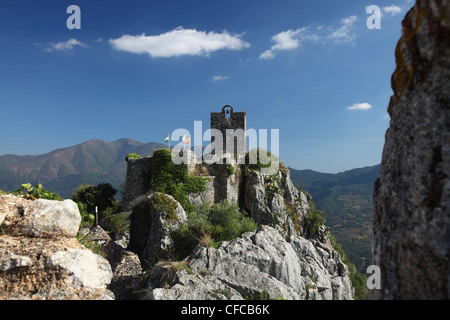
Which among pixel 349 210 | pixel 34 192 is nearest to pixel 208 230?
pixel 34 192

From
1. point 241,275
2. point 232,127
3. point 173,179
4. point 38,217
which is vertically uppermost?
point 232,127

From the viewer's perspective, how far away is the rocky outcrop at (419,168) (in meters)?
2.59

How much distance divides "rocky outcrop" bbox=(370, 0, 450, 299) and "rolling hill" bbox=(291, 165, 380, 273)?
54.8m

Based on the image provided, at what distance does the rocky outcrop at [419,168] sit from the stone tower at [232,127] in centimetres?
2536

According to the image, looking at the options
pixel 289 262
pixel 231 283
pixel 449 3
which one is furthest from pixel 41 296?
pixel 289 262

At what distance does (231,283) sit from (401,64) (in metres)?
6.24

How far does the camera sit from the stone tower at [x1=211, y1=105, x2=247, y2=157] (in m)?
28.9

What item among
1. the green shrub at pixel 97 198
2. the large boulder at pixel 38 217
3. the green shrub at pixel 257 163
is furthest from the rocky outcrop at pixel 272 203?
the large boulder at pixel 38 217

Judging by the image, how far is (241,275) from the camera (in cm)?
746

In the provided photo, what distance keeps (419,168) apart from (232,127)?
26.8 meters

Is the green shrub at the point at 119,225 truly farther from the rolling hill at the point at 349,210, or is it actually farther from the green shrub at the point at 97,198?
the rolling hill at the point at 349,210

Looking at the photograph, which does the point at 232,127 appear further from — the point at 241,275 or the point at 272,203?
the point at 241,275

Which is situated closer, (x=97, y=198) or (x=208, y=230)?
(x=208, y=230)

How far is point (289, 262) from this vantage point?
9445 millimetres
